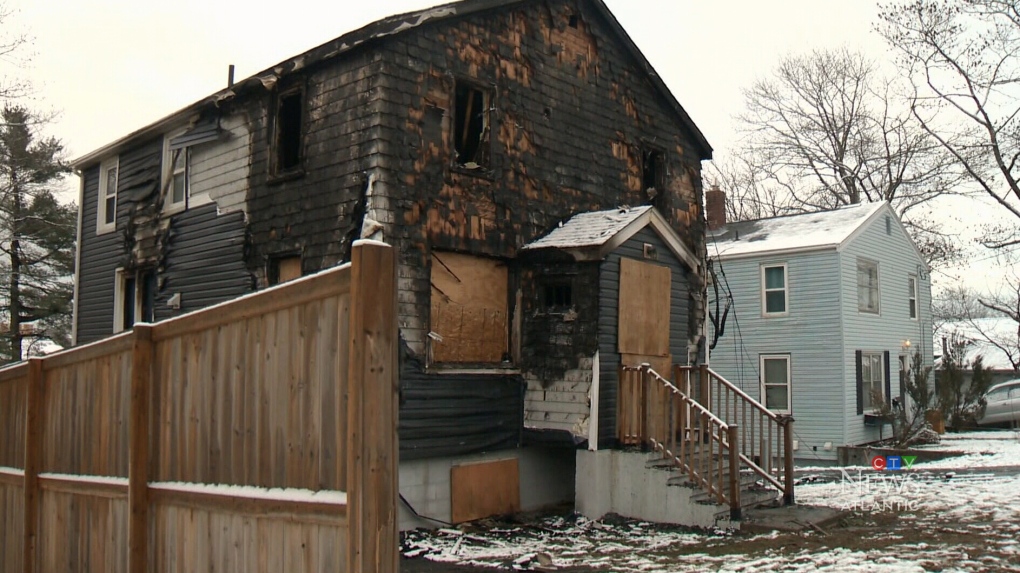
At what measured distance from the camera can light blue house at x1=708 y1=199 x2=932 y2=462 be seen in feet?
73.9

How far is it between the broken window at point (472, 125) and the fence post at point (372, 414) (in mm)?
8919

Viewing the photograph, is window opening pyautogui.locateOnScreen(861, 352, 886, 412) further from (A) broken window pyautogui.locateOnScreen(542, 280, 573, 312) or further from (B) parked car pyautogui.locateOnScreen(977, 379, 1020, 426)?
(A) broken window pyautogui.locateOnScreen(542, 280, 573, 312)

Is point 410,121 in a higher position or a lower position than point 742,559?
higher

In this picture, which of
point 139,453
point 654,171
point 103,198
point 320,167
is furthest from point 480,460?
point 103,198

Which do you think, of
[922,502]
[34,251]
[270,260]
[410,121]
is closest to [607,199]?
[410,121]

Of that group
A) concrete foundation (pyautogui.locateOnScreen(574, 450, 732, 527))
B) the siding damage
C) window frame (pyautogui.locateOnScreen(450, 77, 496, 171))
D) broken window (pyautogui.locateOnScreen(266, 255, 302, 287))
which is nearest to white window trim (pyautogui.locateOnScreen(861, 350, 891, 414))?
the siding damage

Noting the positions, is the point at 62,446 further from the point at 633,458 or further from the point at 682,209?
the point at 682,209

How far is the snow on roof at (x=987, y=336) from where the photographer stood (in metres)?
43.6

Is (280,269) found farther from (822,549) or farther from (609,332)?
(822,549)

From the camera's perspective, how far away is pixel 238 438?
15.8 ft

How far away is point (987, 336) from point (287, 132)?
4175 centimetres

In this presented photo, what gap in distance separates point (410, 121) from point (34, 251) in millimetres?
26041

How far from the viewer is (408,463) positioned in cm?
1140

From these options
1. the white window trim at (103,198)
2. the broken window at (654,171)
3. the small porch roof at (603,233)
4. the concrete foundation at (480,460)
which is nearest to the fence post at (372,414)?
the concrete foundation at (480,460)
